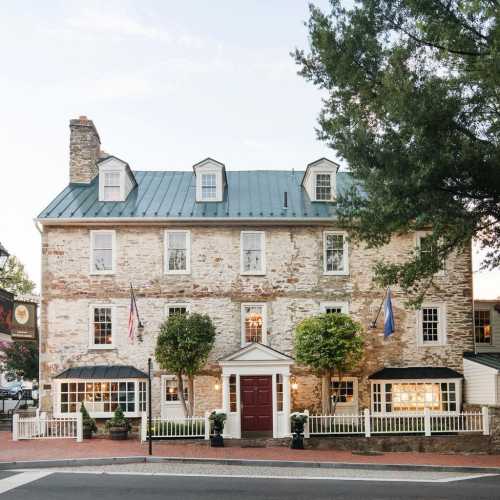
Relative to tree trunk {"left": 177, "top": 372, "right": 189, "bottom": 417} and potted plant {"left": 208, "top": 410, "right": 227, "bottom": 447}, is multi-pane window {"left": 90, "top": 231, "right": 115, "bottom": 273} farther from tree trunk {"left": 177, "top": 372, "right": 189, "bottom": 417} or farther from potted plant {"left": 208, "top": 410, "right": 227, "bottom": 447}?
potted plant {"left": 208, "top": 410, "right": 227, "bottom": 447}

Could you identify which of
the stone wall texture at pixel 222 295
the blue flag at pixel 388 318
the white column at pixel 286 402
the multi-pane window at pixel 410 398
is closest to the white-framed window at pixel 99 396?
the stone wall texture at pixel 222 295

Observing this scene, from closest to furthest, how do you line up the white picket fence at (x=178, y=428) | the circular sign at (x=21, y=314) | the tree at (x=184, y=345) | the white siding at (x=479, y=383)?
1. the circular sign at (x=21, y=314)
2. the white picket fence at (x=178, y=428)
3. the white siding at (x=479, y=383)
4. the tree at (x=184, y=345)

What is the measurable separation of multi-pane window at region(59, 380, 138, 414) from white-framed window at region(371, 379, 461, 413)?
8.96m

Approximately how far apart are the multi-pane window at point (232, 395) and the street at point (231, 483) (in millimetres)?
Answer: 7020

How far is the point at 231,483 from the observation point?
48.2 ft

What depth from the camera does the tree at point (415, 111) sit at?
48.6 feet

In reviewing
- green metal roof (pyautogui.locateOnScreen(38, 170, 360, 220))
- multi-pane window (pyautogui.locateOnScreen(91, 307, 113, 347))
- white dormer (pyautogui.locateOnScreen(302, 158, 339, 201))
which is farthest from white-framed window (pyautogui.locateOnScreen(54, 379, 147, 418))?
white dormer (pyautogui.locateOnScreen(302, 158, 339, 201))

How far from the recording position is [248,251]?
2655 cm

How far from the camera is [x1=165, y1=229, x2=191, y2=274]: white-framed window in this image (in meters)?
26.3

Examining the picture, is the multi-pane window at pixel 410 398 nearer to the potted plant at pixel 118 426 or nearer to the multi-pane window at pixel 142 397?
the multi-pane window at pixel 142 397

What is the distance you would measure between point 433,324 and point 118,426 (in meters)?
12.1

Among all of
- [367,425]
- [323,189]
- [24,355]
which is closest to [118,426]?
[367,425]

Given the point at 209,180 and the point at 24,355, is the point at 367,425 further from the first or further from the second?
the point at 24,355

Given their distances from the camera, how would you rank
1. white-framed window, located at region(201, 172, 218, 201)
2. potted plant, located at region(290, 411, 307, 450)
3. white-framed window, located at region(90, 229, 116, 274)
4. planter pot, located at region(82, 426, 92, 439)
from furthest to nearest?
1. white-framed window, located at region(201, 172, 218, 201)
2. white-framed window, located at region(90, 229, 116, 274)
3. planter pot, located at region(82, 426, 92, 439)
4. potted plant, located at region(290, 411, 307, 450)
